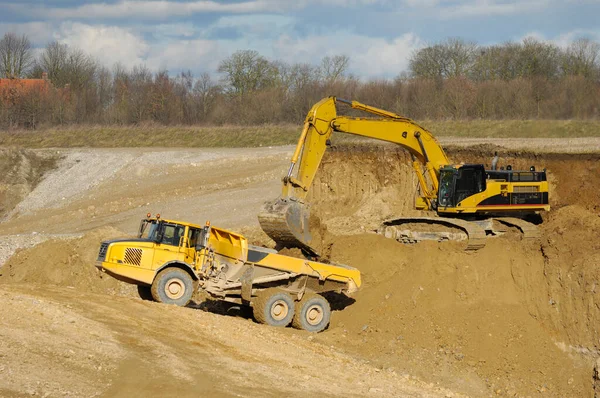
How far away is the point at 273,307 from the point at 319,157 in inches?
170

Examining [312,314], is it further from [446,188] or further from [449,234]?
[446,188]

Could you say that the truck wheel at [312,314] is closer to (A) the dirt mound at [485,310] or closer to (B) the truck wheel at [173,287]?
(A) the dirt mound at [485,310]

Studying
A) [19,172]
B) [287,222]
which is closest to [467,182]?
[287,222]

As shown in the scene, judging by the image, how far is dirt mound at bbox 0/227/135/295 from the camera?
24484mm

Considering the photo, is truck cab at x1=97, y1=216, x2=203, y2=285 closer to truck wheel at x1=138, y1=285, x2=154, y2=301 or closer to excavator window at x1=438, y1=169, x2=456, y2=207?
truck wheel at x1=138, y1=285, x2=154, y2=301

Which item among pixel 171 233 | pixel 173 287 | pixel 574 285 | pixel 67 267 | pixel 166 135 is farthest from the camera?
pixel 166 135

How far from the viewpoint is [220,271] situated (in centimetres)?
1892

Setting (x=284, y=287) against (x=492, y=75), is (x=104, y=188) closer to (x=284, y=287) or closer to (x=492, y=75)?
(x=492, y=75)

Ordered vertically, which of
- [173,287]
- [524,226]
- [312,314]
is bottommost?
[312,314]

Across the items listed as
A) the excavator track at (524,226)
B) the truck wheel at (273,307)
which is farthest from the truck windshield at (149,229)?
the excavator track at (524,226)

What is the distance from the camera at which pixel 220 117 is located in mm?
66688

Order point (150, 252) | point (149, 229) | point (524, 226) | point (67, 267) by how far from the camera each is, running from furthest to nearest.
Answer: point (67, 267)
point (524, 226)
point (149, 229)
point (150, 252)

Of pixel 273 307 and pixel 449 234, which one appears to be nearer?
pixel 273 307

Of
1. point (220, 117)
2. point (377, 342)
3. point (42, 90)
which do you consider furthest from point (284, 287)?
point (42, 90)
